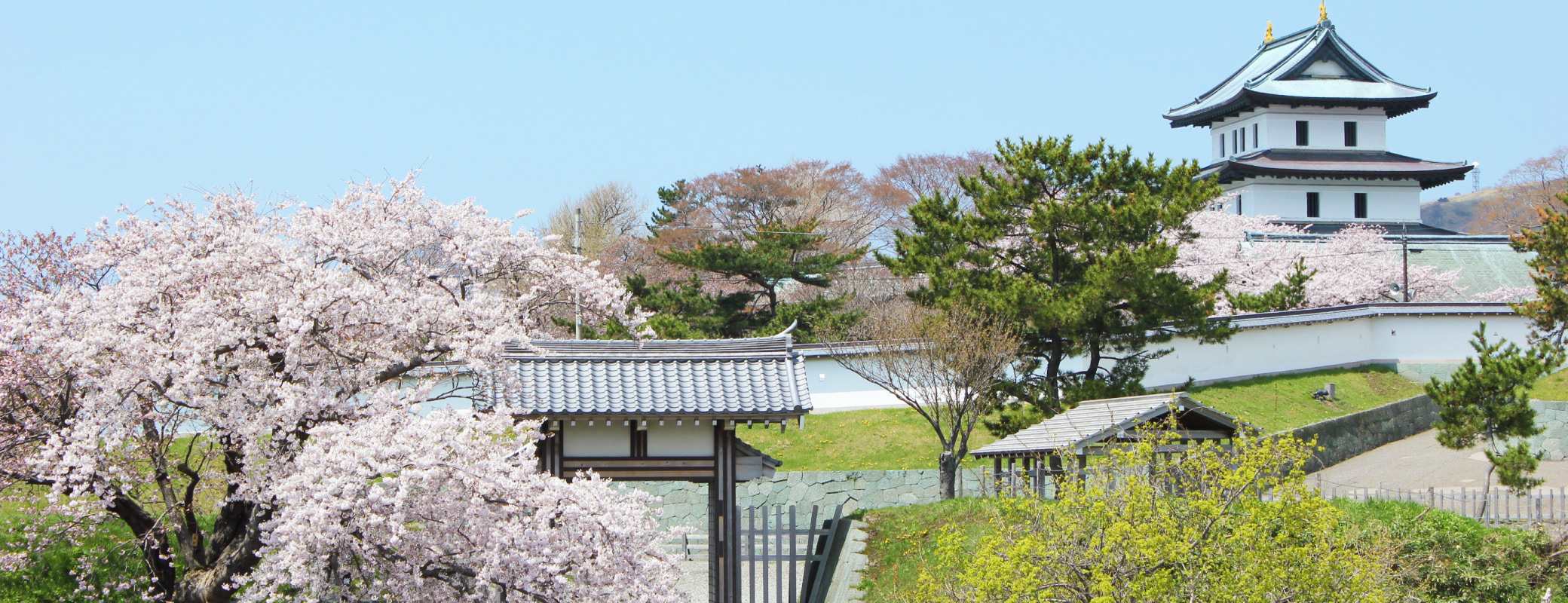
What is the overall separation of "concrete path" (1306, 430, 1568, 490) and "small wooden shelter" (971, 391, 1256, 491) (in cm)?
635

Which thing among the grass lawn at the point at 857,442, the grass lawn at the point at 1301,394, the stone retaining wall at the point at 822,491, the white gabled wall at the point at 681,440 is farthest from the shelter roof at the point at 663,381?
the grass lawn at the point at 1301,394

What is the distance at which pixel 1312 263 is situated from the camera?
37594 millimetres

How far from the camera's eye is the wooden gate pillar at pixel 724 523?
39.4ft

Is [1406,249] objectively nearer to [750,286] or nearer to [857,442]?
[750,286]

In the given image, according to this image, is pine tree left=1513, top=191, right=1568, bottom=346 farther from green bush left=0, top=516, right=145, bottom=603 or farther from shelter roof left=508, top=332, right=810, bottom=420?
green bush left=0, top=516, right=145, bottom=603

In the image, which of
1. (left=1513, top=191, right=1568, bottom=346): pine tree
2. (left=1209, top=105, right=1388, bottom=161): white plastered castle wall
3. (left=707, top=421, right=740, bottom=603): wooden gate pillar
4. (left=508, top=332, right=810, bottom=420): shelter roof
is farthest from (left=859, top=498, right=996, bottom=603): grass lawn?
(left=1209, top=105, right=1388, bottom=161): white plastered castle wall

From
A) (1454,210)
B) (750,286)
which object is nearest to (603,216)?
(750,286)

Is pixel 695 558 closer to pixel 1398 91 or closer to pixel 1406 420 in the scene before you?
pixel 1406 420

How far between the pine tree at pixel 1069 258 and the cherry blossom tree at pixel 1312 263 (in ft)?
46.1

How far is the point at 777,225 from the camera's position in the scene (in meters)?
32.7

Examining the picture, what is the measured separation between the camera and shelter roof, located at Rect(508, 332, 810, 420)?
11586mm

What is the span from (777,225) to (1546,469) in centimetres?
1870

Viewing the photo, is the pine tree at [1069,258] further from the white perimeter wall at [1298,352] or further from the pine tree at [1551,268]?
the pine tree at [1551,268]

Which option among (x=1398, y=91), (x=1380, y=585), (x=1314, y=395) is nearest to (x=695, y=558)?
(x=1380, y=585)
